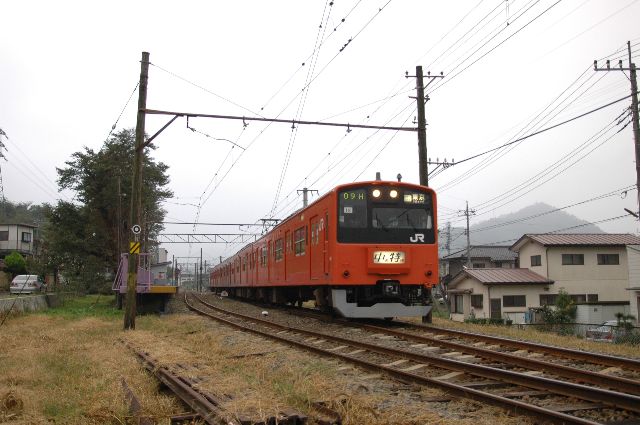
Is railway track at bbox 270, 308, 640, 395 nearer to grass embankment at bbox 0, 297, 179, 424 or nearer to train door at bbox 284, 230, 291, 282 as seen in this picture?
grass embankment at bbox 0, 297, 179, 424

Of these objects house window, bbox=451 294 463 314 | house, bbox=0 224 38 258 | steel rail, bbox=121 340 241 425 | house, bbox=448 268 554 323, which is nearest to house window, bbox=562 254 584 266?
house, bbox=448 268 554 323

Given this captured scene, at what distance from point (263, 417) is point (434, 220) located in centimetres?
901

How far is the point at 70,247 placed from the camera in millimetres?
33625

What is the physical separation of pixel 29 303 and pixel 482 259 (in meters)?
35.9

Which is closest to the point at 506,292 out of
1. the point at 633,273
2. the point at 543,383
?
the point at 633,273

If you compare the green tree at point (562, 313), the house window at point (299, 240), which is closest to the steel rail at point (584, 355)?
A: the house window at point (299, 240)

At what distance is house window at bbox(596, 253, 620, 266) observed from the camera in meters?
33.2

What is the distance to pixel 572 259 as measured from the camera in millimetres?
33219

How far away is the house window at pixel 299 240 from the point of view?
47.5ft

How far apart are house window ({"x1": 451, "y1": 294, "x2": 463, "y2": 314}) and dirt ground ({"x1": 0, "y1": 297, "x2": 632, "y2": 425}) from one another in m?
28.8

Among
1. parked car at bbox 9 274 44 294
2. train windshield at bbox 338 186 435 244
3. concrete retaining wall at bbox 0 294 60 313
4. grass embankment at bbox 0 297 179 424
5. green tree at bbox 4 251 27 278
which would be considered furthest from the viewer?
green tree at bbox 4 251 27 278

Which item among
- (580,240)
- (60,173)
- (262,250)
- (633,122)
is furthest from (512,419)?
(60,173)

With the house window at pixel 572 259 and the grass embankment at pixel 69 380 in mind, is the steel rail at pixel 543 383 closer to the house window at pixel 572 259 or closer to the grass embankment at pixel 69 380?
the grass embankment at pixel 69 380

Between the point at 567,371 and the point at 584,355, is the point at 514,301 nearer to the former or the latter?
the point at 584,355
